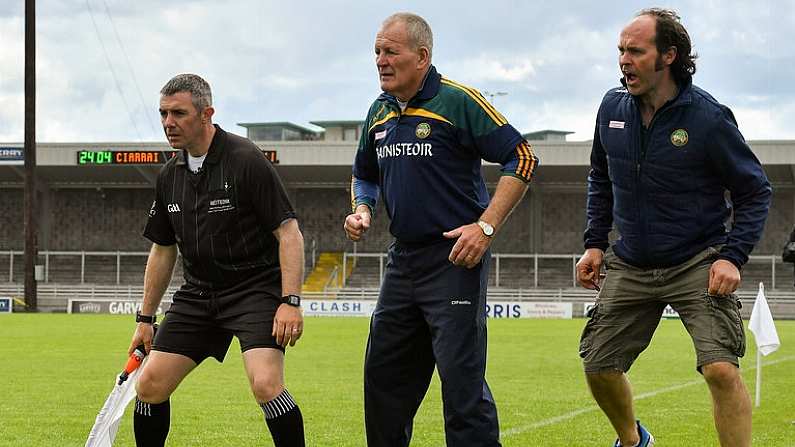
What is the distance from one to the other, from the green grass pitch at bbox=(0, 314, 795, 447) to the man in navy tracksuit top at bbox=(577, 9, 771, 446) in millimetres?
2752

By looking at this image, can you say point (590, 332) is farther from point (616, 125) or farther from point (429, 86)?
point (429, 86)

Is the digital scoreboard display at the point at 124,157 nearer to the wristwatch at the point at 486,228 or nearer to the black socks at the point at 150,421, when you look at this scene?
the black socks at the point at 150,421

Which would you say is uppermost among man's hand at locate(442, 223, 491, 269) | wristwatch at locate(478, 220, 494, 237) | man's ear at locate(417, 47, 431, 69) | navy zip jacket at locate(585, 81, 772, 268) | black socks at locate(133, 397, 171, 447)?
man's ear at locate(417, 47, 431, 69)

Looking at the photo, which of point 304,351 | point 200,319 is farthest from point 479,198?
point 304,351

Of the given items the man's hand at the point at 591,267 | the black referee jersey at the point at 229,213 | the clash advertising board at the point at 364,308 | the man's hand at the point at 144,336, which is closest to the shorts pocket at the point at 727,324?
the man's hand at the point at 591,267

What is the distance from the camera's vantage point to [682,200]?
19.8 ft

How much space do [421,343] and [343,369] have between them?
391 inches

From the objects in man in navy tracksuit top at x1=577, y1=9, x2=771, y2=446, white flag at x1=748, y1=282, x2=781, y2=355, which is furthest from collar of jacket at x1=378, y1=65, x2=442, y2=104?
white flag at x1=748, y1=282, x2=781, y2=355

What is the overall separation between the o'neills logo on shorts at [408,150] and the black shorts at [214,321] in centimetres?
104

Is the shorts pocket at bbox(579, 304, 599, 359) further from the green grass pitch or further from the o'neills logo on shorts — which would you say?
the green grass pitch

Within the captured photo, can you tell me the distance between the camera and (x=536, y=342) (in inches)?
907

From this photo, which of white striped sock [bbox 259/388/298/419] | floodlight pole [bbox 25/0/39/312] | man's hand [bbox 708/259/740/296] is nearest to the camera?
man's hand [bbox 708/259/740/296]

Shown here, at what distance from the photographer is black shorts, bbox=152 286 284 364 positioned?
20.8 feet

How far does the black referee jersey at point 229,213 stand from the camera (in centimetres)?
639
